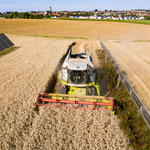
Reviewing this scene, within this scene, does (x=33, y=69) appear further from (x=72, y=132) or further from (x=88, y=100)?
(x=72, y=132)

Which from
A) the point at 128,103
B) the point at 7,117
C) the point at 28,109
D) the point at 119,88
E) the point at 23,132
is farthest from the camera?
the point at 119,88

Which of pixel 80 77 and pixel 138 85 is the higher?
pixel 80 77

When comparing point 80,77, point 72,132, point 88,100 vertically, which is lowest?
point 72,132

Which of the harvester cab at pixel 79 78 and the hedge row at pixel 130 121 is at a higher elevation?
the harvester cab at pixel 79 78

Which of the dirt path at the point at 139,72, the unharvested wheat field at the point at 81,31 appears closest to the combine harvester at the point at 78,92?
the dirt path at the point at 139,72

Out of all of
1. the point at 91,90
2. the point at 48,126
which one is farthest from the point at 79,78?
Result: the point at 48,126

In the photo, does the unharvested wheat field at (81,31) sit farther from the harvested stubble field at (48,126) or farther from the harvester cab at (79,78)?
the harvested stubble field at (48,126)

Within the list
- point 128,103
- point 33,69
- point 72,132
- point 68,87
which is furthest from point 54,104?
point 33,69

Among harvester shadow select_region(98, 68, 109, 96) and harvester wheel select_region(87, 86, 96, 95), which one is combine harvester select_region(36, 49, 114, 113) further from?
harvester shadow select_region(98, 68, 109, 96)

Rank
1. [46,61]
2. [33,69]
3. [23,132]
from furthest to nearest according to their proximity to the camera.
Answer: [46,61] < [33,69] < [23,132]
